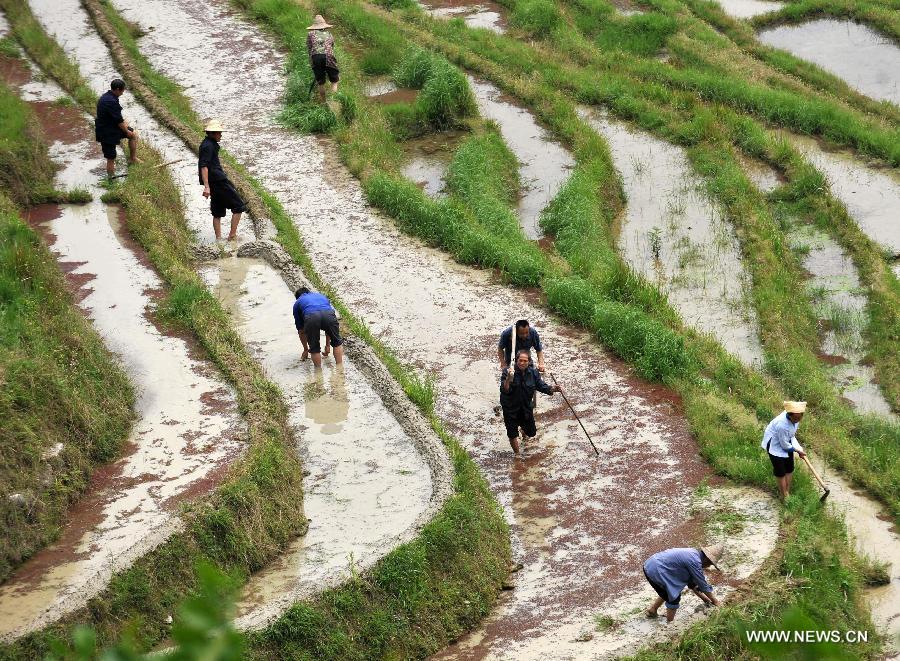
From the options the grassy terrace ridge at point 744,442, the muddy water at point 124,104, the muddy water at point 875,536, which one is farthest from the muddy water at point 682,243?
the muddy water at point 124,104

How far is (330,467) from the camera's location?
9555 millimetres

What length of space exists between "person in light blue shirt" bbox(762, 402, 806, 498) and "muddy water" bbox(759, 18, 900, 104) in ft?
42.0

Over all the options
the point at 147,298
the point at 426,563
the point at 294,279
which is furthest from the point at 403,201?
the point at 426,563

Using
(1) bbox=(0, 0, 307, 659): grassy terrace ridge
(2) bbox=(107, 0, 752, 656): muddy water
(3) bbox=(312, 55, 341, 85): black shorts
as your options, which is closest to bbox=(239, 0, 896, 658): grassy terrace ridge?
(2) bbox=(107, 0, 752, 656): muddy water

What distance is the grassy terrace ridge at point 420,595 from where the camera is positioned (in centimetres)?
745

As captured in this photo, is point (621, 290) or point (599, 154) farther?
point (599, 154)

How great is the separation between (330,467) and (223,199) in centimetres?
531

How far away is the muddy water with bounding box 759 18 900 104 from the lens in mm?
21094

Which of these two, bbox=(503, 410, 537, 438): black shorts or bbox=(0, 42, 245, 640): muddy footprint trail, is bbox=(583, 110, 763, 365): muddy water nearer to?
bbox=(503, 410, 537, 438): black shorts

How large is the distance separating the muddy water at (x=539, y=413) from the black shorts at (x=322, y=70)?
1.28 metres

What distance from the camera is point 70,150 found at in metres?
16.0

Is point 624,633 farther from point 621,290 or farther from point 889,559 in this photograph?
point 621,290

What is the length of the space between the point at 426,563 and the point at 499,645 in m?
0.78

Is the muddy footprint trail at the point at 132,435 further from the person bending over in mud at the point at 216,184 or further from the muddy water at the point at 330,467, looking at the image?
the person bending over in mud at the point at 216,184
